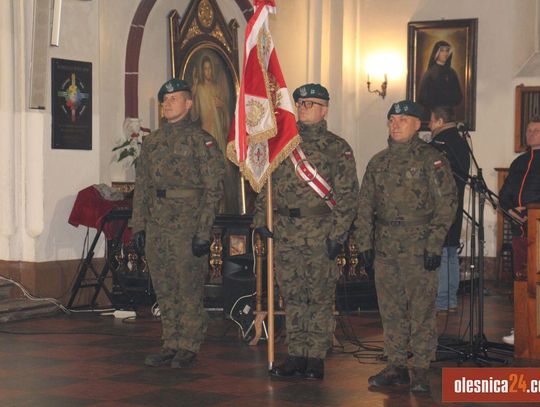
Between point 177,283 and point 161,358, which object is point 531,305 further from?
point 161,358

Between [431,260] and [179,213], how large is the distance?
6.19ft

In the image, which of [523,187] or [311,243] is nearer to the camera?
[311,243]

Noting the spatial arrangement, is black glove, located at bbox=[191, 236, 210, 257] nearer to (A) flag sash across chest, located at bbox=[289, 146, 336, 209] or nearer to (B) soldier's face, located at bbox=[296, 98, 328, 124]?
(A) flag sash across chest, located at bbox=[289, 146, 336, 209]

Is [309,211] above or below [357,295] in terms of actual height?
above

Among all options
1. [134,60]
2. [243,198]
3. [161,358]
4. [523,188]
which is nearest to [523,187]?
[523,188]

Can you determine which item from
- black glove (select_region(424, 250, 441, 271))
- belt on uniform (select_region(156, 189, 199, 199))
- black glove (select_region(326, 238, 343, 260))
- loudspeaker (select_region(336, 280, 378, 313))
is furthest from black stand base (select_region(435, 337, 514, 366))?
loudspeaker (select_region(336, 280, 378, 313))

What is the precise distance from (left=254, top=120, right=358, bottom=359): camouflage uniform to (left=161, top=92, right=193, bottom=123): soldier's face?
960 mm

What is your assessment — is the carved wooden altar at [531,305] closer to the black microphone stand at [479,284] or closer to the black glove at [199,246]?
the black microphone stand at [479,284]

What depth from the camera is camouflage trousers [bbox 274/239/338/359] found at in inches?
285

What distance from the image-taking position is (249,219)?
11125 millimetres

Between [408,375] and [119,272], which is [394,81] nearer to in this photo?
[119,272]

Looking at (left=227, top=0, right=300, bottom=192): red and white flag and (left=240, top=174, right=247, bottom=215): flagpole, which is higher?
(left=227, top=0, right=300, bottom=192): red and white flag

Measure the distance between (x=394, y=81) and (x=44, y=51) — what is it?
6.94 metres

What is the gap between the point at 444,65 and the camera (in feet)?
52.9
